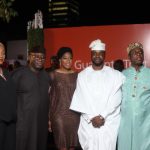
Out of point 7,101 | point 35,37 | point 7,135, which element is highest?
point 35,37

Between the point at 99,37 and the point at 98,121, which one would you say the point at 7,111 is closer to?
the point at 98,121

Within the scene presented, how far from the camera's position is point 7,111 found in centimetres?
530

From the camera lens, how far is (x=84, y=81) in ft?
20.3

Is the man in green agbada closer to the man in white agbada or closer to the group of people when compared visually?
the group of people

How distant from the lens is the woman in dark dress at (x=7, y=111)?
5254 millimetres

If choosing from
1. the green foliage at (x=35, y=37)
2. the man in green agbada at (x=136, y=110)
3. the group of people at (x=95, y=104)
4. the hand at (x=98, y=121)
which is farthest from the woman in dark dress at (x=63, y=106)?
the green foliage at (x=35, y=37)

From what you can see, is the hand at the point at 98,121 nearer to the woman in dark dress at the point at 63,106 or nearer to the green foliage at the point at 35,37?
the woman in dark dress at the point at 63,106

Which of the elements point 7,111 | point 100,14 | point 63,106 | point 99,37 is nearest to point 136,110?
point 63,106

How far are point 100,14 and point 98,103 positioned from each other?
16.6 metres

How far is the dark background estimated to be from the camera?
67.7ft

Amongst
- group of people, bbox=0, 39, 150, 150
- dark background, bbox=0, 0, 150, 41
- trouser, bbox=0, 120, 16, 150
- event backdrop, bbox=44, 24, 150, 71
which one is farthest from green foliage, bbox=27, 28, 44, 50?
dark background, bbox=0, 0, 150, 41

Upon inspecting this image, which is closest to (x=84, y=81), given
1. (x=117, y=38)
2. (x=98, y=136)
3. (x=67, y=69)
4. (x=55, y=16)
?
(x=67, y=69)

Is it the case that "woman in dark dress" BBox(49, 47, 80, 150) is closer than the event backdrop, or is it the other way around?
"woman in dark dress" BBox(49, 47, 80, 150)

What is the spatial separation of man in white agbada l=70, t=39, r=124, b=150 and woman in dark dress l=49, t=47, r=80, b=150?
17 centimetres
